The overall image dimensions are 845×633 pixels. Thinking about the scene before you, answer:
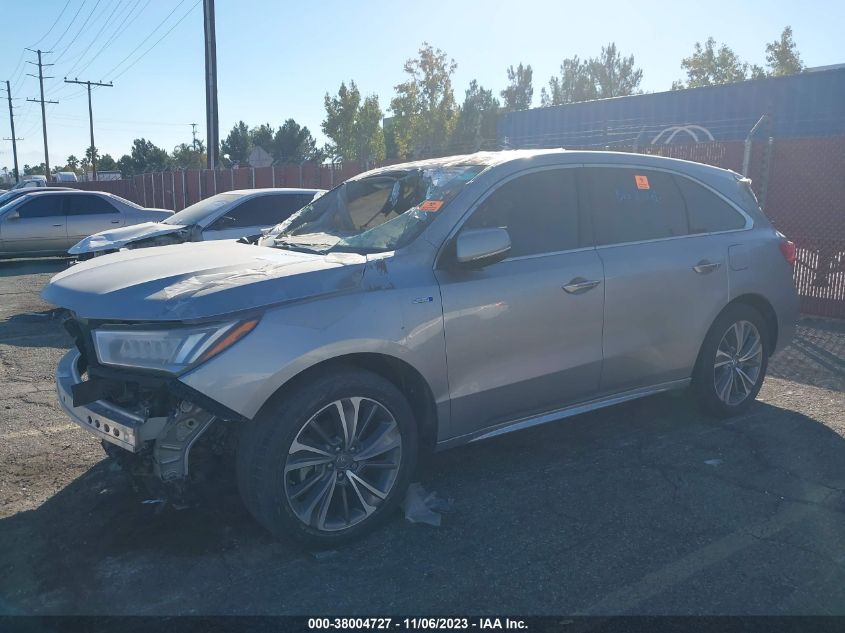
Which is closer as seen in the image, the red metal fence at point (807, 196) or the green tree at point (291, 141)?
the red metal fence at point (807, 196)

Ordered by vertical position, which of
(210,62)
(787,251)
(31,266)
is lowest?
(31,266)

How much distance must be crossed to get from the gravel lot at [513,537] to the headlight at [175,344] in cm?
96

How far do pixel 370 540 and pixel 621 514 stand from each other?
131cm

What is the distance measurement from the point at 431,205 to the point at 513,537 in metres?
1.79

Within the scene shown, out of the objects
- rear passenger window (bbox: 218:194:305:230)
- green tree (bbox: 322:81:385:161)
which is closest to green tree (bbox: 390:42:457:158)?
green tree (bbox: 322:81:385:161)

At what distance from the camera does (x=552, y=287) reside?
4.08 metres

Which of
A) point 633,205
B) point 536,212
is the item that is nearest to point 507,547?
point 536,212

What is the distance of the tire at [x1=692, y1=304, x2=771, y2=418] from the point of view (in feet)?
16.4

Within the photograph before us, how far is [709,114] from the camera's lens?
21.0m

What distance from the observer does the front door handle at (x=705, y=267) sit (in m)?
4.78

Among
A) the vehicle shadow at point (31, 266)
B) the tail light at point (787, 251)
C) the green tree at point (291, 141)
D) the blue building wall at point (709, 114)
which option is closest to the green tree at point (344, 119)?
the green tree at point (291, 141)

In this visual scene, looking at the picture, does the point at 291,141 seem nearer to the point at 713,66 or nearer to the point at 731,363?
the point at 713,66

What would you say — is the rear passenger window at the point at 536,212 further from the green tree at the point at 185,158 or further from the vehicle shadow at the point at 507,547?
the green tree at the point at 185,158

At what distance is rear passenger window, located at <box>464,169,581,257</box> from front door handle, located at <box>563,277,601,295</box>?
0.71 feet
